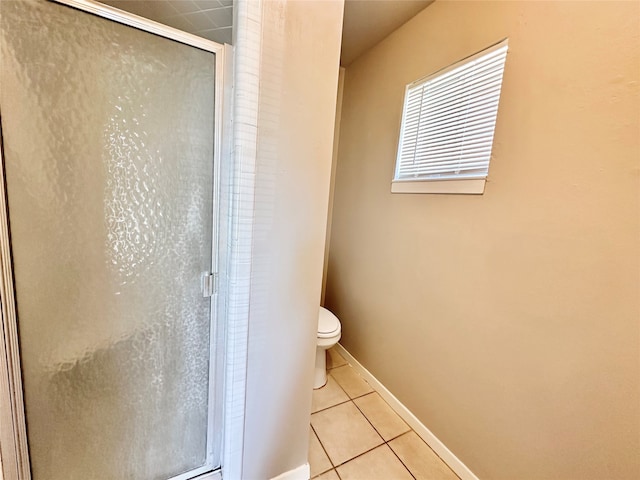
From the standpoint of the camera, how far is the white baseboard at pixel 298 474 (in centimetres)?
110

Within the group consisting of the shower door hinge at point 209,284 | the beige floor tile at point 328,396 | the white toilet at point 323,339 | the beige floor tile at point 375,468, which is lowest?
the beige floor tile at point 328,396

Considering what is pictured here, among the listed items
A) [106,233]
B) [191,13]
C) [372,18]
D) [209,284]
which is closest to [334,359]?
[209,284]

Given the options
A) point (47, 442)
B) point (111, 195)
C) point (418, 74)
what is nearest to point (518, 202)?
point (418, 74)

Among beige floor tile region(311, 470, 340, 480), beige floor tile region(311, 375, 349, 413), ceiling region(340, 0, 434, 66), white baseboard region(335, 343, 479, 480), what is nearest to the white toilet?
beige floor tile region(311, 375, 349, 413)

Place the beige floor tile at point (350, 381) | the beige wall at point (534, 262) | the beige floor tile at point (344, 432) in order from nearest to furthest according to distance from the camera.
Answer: the beige wall at point (534, 262) < the beige floor tile at point (344, 432) < the beige floor tile at point (350, 381)

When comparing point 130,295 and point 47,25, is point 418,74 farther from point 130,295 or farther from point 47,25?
point 130,295

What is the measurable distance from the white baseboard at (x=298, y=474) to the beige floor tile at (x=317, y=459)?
0.06m

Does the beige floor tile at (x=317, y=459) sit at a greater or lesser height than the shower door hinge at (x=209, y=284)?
lesser

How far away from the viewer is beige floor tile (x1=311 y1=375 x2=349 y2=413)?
5.29ft

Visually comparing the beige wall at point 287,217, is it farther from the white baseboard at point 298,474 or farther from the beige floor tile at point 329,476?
the beige floor tile at point 329,476

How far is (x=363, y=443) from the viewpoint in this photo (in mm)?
1379

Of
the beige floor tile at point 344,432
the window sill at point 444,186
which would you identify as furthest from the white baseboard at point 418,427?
the window sill at point 444,186

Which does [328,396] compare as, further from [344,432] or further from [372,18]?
[372,18]

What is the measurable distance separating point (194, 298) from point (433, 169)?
4.52 ft
